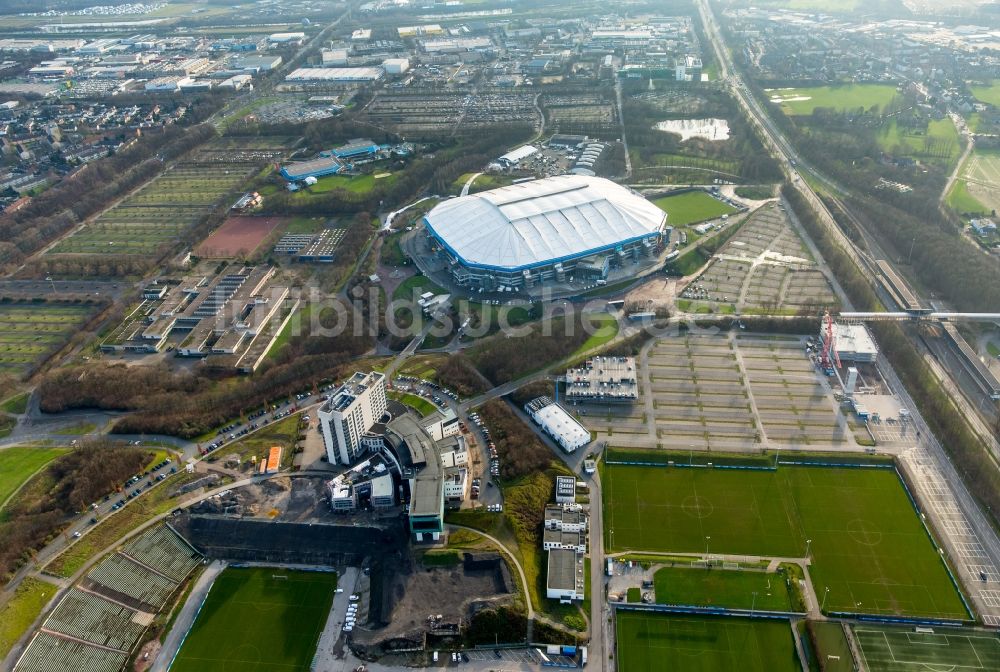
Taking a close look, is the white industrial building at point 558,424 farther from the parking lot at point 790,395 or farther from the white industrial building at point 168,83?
the white industrial building at point 168,83

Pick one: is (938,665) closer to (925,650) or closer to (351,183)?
(925,650)

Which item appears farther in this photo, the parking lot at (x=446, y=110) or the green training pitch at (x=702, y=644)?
the parking lot at (x=446, y=110)

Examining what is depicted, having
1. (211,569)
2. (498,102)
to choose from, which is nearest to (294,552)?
(211,569)

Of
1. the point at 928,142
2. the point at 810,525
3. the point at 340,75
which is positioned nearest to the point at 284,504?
the point at 810,525

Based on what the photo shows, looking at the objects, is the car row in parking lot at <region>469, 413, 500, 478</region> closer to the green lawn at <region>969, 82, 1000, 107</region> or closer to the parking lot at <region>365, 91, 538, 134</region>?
the parking lot at <region>365, 91, 538, 134</region>

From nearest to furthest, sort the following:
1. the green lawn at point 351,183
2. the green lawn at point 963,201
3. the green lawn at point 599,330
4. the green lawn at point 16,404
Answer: the green lawn at point 16,404
the green lawn at point 599,330
the green lawn at point 963,201
the green lawn at point 351,183

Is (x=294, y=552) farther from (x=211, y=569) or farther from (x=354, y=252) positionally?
(x=354, y=252)

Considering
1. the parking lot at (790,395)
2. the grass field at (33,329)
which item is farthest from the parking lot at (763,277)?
the grass field at (33,329)
